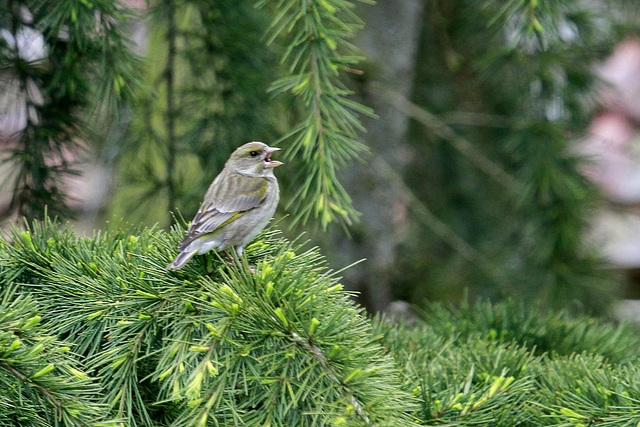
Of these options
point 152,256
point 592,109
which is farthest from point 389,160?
point 152,256

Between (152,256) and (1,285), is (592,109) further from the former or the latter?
(1,285)

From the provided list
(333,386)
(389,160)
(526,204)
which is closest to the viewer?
(333,386)

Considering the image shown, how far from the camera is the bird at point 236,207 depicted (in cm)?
193

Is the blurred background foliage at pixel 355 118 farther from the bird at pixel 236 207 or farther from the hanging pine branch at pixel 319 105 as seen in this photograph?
the bird at pixel 236 207

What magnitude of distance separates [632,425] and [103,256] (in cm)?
127

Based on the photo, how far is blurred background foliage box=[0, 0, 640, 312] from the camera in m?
2.20

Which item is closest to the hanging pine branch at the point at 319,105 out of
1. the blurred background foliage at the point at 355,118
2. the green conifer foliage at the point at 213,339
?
the blurred background foliage at the point at 355,118

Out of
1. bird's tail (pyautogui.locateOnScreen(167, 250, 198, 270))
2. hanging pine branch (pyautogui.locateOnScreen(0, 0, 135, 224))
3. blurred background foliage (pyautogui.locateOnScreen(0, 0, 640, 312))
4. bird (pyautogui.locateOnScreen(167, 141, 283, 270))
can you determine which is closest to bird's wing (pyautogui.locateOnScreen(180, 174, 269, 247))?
bird (pyautogui.locateOnScreen(167, 141, 283, 270))

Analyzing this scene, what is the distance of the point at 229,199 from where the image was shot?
8.05ft

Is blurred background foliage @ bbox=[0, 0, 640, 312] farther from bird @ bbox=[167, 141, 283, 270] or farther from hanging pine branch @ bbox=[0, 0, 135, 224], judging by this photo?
bird @ bbox=[167, 141, 283, 270]

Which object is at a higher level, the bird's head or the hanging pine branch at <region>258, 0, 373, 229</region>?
the hanging pine branch at <region>258, 0, 373, 229</region>

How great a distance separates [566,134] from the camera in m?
3.55

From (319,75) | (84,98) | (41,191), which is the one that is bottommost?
(41,191)

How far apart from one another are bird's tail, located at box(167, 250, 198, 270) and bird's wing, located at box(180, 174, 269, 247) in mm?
297
